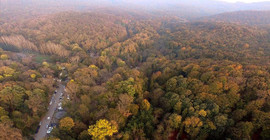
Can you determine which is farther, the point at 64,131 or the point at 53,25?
the point at 53,25

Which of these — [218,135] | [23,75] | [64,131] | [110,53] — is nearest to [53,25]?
[110,53]

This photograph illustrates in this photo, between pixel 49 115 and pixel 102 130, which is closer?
pixel 102 130

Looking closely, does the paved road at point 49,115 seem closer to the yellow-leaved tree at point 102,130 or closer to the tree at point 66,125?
the tree at point 66,125

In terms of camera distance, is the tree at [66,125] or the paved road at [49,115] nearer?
the tree at [66,125]

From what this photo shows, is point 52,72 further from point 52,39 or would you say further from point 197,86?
point 197,86

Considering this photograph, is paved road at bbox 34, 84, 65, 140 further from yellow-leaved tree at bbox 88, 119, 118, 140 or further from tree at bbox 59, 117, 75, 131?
yellow-leaved tree at bbox 88, 119, 118, 140

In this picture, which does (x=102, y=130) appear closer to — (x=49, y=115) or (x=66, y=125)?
(x=66, y=125)

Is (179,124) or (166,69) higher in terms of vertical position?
(166,69)

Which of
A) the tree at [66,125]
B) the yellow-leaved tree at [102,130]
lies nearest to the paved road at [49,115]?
the tree at [66,125]

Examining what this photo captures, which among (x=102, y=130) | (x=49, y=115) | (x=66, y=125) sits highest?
(x=102, y=130)

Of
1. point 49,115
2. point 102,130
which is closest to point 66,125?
point 102,130

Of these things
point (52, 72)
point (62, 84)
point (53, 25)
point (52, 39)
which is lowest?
point (62, 84)
